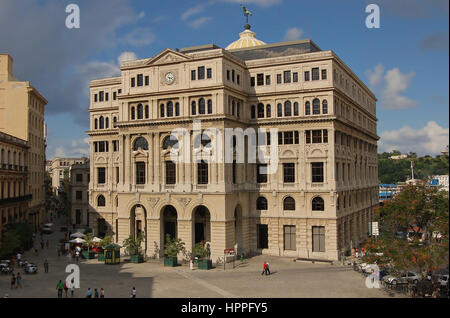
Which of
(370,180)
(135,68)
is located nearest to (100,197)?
(135,68)

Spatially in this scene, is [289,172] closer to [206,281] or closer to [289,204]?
[289,204]

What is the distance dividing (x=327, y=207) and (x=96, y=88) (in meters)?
43.8

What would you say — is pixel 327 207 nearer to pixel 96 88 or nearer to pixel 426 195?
pixel 426 195

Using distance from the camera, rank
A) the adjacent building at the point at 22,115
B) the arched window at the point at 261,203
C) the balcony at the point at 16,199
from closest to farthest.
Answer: the arched window at the point at 261,203, the balcony at the point at 16,199, the adjacent building at the point at 22,115

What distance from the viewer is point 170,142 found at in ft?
208

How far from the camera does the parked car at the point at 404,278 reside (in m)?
45.6

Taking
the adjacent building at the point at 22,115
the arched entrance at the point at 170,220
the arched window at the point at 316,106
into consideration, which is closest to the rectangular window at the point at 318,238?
the arched window at the point at 316,106

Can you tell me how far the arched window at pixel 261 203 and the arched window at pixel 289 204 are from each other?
2.78 m

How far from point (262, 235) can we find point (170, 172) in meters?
15.4

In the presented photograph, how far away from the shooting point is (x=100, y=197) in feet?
268

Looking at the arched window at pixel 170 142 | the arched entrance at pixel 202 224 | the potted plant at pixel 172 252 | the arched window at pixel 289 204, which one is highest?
the arched window at pixel 170 142

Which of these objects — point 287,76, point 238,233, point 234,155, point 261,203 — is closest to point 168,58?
point 234,155

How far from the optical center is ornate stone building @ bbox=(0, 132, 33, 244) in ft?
224

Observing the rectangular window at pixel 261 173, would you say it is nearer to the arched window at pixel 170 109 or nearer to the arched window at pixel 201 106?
the arched window at pixel 201 106
